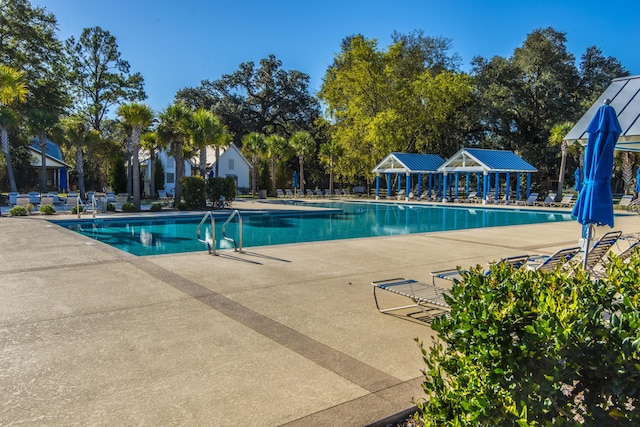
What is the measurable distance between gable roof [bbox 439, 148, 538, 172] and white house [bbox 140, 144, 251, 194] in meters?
19.6

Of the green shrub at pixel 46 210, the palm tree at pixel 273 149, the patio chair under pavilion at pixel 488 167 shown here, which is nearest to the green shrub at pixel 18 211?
the green shrub at pixel 46 210

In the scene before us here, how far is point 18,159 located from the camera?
35094 mm

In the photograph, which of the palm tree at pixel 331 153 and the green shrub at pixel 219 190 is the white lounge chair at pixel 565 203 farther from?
the green shrub at pixel 219 190

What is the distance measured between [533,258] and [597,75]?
38.5m

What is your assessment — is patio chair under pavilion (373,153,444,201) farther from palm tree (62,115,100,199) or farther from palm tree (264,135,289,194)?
palm tree (62,115,100,199)

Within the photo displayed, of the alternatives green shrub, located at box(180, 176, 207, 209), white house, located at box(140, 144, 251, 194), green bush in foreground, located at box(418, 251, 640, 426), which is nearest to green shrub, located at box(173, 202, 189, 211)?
green shrub, located at box(180, 176, 207, 209)

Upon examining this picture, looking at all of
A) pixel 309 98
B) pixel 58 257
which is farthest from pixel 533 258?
Result: pixel 309 98

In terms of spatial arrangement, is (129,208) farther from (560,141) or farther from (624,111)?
(560,141)

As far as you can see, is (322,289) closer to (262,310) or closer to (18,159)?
(262,310)

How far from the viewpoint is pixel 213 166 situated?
140ft

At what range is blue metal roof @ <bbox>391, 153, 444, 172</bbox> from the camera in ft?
112

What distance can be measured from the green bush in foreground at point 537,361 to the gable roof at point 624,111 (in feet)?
21.3

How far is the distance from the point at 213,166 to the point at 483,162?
23.5 metres

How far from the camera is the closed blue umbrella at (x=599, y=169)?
6492 mm
